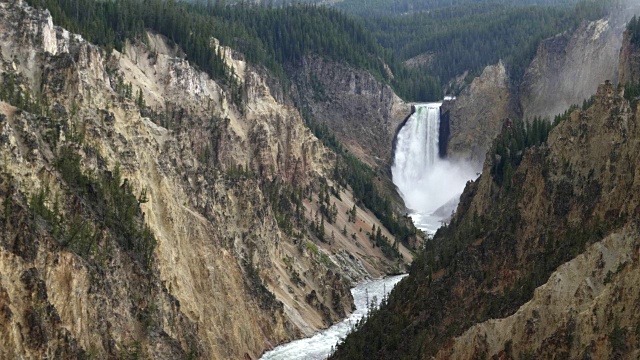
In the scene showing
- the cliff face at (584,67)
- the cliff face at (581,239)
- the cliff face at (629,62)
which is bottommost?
the cliff face at (584,67)

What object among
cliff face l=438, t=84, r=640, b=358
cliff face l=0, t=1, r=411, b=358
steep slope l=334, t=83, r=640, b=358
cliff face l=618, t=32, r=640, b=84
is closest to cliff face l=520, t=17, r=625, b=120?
cliff face l=618, t=32, r=640, b=84

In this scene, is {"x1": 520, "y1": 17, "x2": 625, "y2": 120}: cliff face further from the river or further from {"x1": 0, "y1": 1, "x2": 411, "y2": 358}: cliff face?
the river

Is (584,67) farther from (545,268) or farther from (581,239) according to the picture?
(581,239)

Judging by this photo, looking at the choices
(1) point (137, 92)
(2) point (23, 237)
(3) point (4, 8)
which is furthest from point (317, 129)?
(2) point (23, 237)

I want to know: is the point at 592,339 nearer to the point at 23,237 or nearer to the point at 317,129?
the point at 23,237

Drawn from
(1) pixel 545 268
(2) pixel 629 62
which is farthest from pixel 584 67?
(1) pixel 545 268

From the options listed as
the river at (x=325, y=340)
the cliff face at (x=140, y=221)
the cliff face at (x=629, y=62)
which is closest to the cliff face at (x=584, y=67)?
the cliff face at (x=629, y=62)

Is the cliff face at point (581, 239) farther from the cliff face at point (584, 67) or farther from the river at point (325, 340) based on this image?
the cliff face at point (584, 67)
